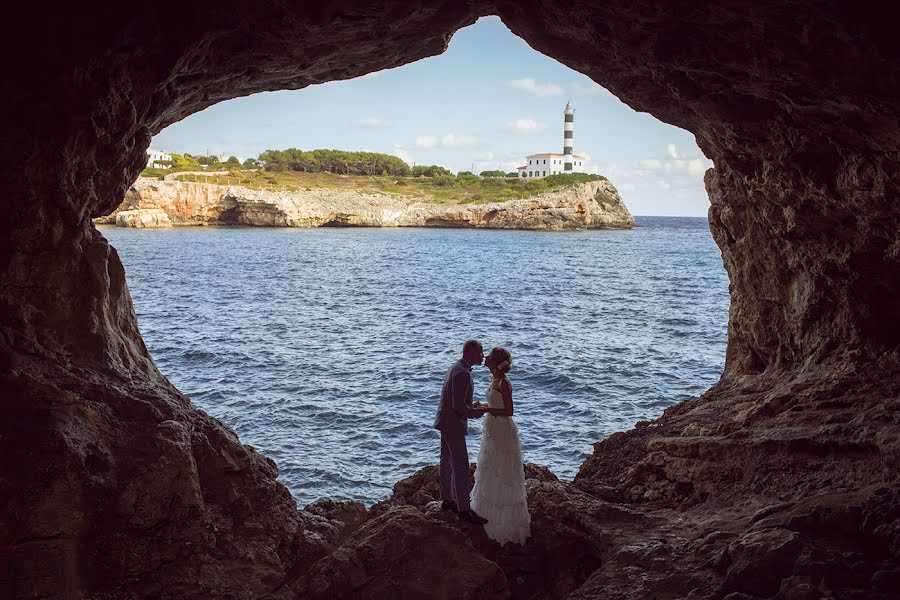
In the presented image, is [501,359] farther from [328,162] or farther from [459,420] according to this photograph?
[328,162]

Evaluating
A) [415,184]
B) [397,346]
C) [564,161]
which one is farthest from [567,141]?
[397,346]

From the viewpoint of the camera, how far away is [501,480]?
8648 mm

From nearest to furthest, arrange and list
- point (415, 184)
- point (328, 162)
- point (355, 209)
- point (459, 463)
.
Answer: point (459, 463) → point (355, 209) → point (415, 184) → point (328, 162)

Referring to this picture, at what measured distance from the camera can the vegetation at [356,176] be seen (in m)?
133

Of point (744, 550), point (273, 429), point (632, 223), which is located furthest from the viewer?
point (632, 223)

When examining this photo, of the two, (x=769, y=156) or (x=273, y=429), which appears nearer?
(x=769, y=156)

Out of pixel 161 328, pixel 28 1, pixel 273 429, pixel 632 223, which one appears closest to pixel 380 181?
pixel 632 223

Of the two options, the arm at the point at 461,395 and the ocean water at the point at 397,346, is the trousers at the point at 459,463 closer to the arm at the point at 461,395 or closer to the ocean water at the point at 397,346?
the arm at the point at 461,395

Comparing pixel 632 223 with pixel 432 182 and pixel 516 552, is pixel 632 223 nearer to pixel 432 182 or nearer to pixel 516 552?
pixel 432 182

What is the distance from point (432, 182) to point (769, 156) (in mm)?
149513

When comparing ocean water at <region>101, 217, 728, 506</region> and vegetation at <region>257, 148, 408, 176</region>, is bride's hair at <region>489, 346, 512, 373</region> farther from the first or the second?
vegetation at <region>257, 148, 408, 176</region>

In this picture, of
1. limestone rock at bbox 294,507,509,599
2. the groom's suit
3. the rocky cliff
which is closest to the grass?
the rocky cliff

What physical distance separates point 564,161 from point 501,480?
16011 cm

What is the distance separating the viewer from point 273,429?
1945cm
